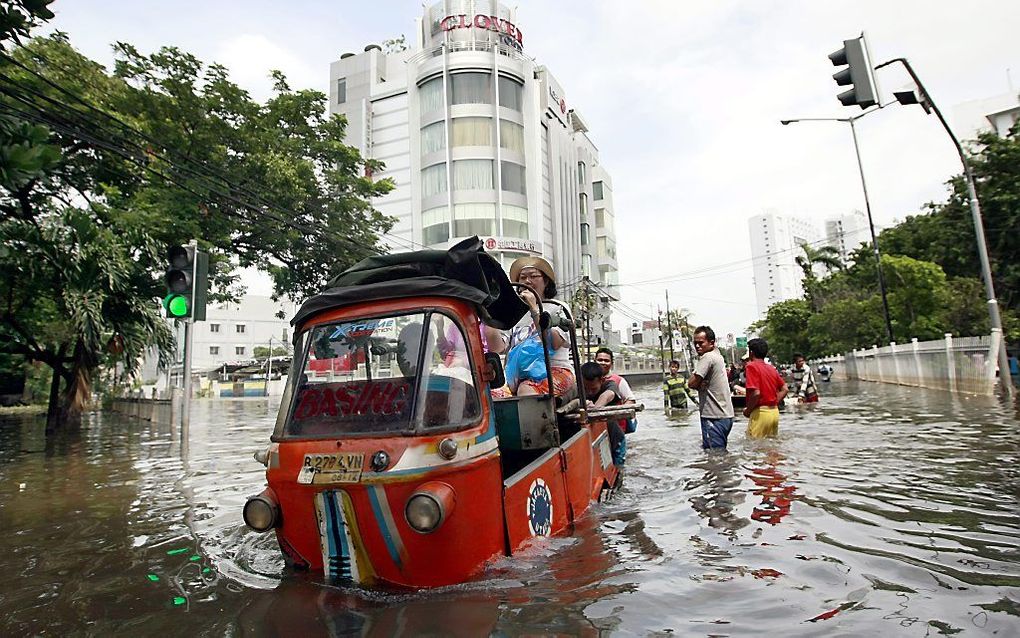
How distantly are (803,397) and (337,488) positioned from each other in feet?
54.0

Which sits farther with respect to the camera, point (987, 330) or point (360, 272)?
point (987, 330)

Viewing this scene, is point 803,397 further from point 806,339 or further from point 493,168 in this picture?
point 806,339

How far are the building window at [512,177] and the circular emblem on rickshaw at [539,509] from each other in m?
46.2

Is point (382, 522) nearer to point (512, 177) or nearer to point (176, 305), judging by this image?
point (176, 305)

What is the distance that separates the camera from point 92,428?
62.0 ft

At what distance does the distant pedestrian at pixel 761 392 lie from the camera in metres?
8.12

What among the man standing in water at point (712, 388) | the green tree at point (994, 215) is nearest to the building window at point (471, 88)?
the green tree at point (994, 215)

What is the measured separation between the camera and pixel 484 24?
5228cm

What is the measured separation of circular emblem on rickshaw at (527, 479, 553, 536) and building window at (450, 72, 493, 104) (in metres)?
49.2

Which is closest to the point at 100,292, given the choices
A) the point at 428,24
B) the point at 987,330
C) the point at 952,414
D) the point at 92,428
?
the point at 92,428

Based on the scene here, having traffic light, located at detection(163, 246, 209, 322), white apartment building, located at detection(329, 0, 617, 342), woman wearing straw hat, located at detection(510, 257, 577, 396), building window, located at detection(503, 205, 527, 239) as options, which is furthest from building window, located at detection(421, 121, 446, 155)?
woman wearing straw hat, located at detection(510, 257, 577, 396)

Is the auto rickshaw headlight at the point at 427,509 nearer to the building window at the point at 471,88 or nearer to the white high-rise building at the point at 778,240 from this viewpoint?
the building window at the point at 471,88

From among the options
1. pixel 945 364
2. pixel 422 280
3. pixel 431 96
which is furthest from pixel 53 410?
pixel 431 96

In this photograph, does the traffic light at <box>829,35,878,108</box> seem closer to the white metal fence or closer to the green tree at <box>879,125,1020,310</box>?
the white metal fence
